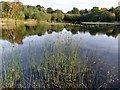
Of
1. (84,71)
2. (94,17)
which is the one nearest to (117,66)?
(84,71)

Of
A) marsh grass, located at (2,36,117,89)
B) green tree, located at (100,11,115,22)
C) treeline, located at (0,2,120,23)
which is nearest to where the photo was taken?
marsh grass, located at (2,36,117,89)

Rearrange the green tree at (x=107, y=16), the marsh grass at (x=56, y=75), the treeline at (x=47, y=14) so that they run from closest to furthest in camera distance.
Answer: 1. the marsh grass at (x=56, y=75)
2. the treeline at (x=47, y=14)
3. the green tree at (x=107, y=16)

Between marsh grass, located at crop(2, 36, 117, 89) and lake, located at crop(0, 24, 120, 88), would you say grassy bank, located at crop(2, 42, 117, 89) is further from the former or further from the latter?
lake, located at crop(0, 24, 120, 88)

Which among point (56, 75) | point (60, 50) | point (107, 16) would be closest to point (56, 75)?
point (56, 75)

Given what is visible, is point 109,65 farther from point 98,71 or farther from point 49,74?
point 49,74

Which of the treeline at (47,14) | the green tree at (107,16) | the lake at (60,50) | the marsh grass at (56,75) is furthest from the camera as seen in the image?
the green tree at (107,16)

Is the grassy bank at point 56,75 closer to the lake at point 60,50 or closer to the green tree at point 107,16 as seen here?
the lake at point 60,50

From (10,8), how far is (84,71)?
26.5 meters

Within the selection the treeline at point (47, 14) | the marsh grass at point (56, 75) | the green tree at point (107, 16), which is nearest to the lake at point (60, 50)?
the marsh grass at point (56, 75)

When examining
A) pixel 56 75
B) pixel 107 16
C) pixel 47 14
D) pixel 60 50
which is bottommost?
pixel 56 75

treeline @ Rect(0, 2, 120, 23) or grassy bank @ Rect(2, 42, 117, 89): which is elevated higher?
treeline @ Rect(0, 2, 120, 23)

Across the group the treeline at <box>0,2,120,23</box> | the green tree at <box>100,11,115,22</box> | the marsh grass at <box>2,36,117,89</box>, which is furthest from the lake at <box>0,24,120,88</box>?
the green tree at <box>100,11,115,22</box>

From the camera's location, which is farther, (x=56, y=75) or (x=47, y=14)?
(x=47, y=14)

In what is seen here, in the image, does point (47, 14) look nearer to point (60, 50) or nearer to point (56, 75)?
point (60, 50)
